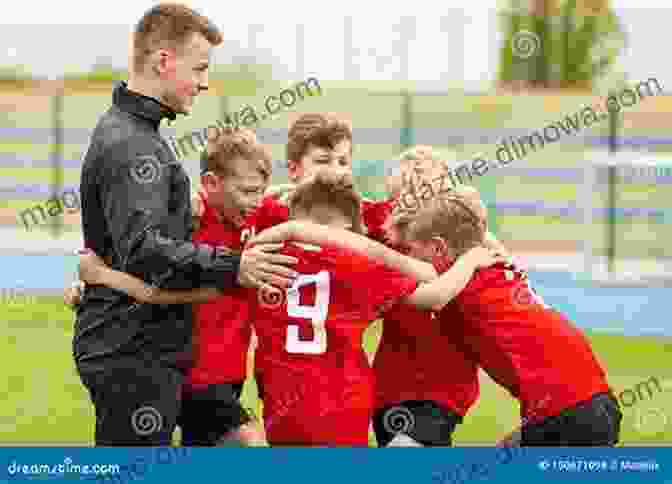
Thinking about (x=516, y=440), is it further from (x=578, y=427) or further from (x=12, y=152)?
(x=12, y=152)

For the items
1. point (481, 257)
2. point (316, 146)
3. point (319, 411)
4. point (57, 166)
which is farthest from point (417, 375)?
point (57, 166)

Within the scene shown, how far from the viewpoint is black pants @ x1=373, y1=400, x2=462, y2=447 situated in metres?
4.94

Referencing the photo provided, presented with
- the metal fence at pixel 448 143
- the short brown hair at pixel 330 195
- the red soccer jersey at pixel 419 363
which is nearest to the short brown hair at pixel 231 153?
the short brown hair at pixel 330 195

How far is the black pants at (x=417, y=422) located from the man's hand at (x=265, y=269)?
0.82m

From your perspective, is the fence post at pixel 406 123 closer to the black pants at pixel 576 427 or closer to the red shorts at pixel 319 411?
the black pants at pixel 576 427

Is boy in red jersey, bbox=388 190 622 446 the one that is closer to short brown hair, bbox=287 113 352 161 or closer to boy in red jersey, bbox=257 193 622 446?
boy in red jersey, bbox=257 193 622 446

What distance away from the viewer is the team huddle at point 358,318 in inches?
176

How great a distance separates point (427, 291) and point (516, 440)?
0.82m

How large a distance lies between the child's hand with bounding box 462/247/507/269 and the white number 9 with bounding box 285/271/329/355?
1.78 feet

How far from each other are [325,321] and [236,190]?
0.91 metres

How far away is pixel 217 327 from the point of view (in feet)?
17.3

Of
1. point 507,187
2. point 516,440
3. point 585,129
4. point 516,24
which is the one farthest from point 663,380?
point 516,24

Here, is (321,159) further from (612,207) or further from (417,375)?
(612,207)

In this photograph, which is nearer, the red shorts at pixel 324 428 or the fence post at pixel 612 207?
the red shorts at pixel 324 428
